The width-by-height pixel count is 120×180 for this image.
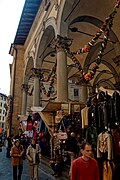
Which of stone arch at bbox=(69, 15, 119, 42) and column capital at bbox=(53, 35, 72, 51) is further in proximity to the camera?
stone arch at bbox=(69, 15, 119, 42)

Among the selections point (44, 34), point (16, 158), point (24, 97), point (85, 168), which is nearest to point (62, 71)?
point (16, 158)

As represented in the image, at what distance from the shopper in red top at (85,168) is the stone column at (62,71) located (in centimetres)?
608

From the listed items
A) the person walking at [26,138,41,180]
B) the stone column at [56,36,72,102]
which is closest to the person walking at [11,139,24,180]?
the person walking at [26,138,41,180]

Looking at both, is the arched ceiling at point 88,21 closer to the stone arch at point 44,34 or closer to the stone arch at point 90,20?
the stone arch at point 90,20

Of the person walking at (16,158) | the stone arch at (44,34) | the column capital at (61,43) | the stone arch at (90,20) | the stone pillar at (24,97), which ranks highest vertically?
the stone arch at (90,20)

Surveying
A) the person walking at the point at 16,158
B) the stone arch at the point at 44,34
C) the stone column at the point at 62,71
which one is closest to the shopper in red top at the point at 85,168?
the person walking at the point at 16,158

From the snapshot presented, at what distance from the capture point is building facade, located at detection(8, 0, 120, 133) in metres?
9.03

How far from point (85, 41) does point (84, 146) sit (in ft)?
42.7

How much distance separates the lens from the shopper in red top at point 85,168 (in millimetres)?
2621

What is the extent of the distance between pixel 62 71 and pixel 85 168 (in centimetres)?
680

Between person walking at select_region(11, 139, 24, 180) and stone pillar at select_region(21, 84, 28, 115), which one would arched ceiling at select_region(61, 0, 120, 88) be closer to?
stone pillar at select_region(21, 84, 28, 115)

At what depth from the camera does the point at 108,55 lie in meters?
16.4

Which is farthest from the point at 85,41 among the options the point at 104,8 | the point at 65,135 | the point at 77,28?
the point at 65,135

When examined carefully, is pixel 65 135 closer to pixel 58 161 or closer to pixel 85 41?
pixel 58 161
